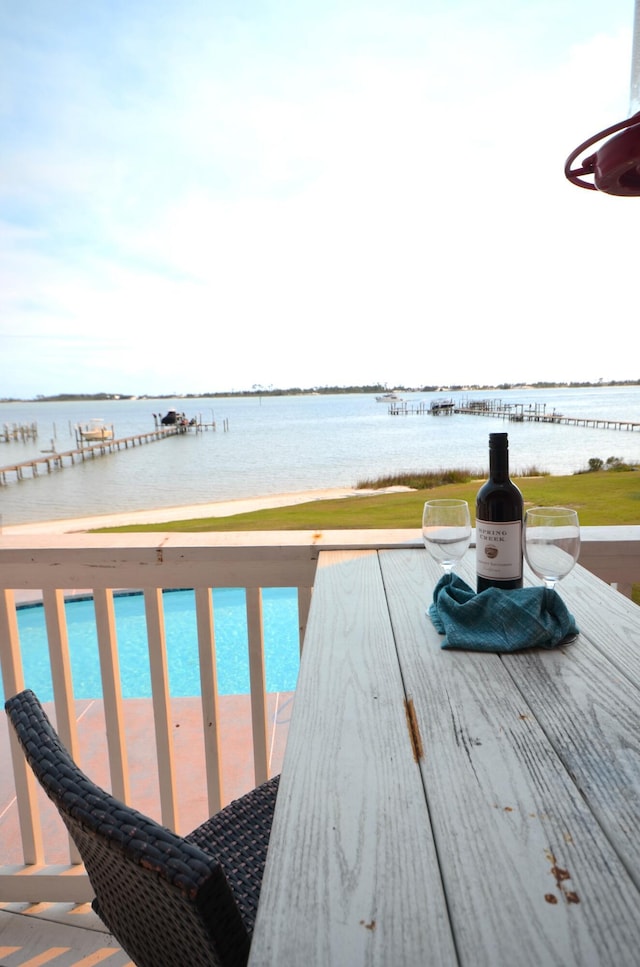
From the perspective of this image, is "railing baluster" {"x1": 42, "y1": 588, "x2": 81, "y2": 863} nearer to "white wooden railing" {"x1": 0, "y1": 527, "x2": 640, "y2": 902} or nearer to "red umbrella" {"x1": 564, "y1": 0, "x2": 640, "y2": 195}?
"white wooden railing" {"x1": 0, "y1": 527, "x2": 640, "y2": 902}

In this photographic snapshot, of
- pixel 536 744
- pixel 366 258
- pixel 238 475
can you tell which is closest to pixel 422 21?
pixel 536 744

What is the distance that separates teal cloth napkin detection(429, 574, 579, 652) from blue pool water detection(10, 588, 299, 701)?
3.70 meters

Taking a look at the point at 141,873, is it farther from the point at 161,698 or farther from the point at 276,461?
the point at 276,461

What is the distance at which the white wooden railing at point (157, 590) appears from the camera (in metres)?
1.38

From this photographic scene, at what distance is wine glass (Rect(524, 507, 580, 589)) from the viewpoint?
90 centimetres

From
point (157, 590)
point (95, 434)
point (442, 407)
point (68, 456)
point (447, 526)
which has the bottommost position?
point (68, 456)

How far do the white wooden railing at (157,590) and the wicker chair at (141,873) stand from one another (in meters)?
0.78

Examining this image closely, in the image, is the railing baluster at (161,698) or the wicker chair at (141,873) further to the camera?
the railing baluster at (161,698)

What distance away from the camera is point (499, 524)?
3.02 ft

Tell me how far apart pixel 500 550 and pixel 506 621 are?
0.46 feet

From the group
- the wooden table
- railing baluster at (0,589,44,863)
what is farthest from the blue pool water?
the wooden table

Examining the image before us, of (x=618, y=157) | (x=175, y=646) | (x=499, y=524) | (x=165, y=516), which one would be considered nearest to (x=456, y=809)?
(x=499, y=524)

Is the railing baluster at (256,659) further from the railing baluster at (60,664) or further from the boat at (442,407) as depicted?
the boat at (442,407)

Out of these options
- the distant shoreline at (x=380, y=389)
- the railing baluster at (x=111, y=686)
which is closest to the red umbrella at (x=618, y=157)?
the railing baluster at (x=111, y=686)
